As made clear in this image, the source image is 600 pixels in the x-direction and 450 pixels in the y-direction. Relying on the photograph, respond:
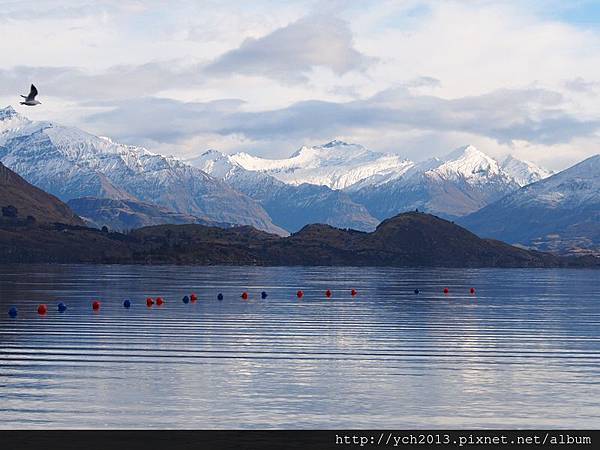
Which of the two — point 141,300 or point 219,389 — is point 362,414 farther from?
point 141,300

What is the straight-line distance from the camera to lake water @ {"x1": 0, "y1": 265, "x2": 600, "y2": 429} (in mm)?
49812

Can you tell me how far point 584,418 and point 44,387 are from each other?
27683mm

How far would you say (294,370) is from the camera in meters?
67.6

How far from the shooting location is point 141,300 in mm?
159500
